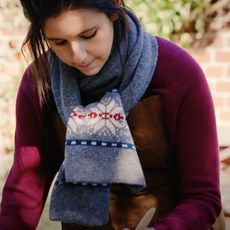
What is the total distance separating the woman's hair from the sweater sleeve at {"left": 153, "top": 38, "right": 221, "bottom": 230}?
7.2 inches

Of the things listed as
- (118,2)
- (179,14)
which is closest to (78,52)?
(118,2)

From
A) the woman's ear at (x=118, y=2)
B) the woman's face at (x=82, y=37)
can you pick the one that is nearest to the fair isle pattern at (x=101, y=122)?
the woman's face at (x=82, y=37)

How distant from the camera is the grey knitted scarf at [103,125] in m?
1.44

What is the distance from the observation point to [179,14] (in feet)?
11.5

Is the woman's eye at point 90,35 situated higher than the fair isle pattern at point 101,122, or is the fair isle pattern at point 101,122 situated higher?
the woman's eye at point 90,35

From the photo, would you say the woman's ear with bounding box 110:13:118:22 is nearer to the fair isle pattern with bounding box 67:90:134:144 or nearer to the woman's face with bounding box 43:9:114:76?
the woman's face with bounding box 43:9:114:76

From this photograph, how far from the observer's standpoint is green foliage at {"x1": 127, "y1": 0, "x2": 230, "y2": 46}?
11.4ft

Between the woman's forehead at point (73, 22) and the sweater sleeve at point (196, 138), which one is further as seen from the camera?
the sweater sleeve at point (196, 138)

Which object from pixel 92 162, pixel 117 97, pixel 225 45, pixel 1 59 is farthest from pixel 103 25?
pixel 1 59

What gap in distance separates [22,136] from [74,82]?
0.23m

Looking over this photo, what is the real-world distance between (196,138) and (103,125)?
0.81 ft

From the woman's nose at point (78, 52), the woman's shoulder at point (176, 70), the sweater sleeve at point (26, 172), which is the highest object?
the woman's nose at point (78, 52)

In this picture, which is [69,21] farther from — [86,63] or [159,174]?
[159,174]

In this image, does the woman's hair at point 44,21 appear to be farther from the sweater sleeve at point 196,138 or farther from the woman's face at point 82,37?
the sweater sleeve at point 196,138
